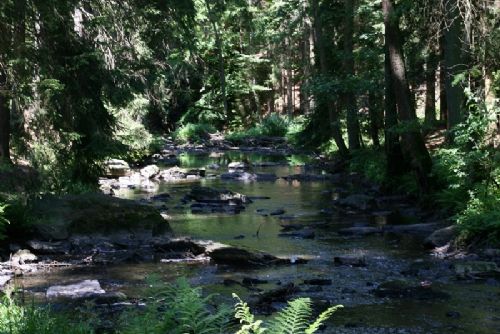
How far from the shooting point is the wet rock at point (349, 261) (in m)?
11.2

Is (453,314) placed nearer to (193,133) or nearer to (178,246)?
(178,246)

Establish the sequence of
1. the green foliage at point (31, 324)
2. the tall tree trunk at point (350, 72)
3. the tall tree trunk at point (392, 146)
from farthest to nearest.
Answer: the tall tree trunk at point (350, 72) < the tall tree trunk at point (392, 146) < the green foliage at point (31, 324)

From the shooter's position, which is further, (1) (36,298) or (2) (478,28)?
(2) (478,28)

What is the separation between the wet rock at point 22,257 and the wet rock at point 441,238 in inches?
280

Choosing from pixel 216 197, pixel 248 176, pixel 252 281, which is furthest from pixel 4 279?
pixel 248 176

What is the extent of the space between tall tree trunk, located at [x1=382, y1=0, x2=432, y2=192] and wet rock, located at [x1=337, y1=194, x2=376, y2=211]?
1552 millimetres

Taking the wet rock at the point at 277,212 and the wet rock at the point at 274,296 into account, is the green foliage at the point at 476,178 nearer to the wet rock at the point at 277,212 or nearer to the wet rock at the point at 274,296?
the wet rock at the point at 277,212

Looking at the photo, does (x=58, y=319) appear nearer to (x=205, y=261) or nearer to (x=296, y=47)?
(x=205, y=261)

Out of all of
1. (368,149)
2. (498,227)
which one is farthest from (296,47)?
(498,227)

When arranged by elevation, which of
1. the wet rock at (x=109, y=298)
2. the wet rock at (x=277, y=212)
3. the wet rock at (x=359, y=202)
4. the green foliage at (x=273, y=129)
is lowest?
the wet rock at (x=109, y=298)

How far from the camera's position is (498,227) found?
12031 millimetres

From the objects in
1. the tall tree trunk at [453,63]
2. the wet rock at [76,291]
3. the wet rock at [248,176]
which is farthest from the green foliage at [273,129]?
the wet rock at [76,291]

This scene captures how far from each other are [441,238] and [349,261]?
2249mm

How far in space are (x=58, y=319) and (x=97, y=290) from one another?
3712 millimetres
